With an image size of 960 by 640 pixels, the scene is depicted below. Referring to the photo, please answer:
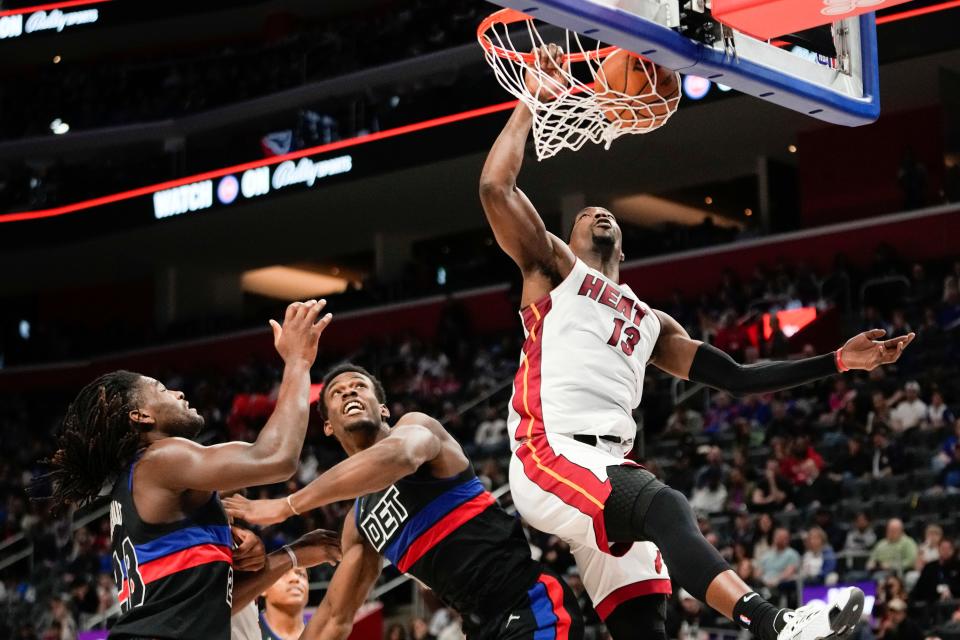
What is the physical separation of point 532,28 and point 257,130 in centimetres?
1967

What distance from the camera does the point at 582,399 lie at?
5.14m

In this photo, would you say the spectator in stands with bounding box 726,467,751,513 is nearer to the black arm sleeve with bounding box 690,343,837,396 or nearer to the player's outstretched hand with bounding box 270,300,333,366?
the black arm sleeve with bounding box 690,343,837,396

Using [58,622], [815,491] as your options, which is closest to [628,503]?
[815,491]

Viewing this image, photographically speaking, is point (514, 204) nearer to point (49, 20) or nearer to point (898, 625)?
point (898, 625)

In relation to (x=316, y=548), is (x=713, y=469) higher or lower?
lower

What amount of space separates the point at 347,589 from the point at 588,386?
53.7 inches

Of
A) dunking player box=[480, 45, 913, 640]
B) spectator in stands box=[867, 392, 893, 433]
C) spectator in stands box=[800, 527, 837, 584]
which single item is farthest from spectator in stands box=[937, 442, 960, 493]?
dunking player box=[480, 45, 913, 640]

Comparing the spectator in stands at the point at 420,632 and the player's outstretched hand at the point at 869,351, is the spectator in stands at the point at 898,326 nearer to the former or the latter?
the spectator in stands at the point at 420,632

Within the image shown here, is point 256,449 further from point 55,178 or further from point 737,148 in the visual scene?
point 55,178

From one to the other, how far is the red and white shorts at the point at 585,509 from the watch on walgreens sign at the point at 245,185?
17018mm

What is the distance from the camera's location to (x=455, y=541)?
5.30 meters

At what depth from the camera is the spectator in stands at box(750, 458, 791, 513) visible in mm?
12789

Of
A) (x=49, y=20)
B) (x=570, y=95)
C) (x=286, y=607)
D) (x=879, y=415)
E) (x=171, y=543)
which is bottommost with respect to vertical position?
(x=879, y=415)

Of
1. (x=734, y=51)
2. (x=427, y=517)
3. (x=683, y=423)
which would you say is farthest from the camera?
(x=683, y=423)
